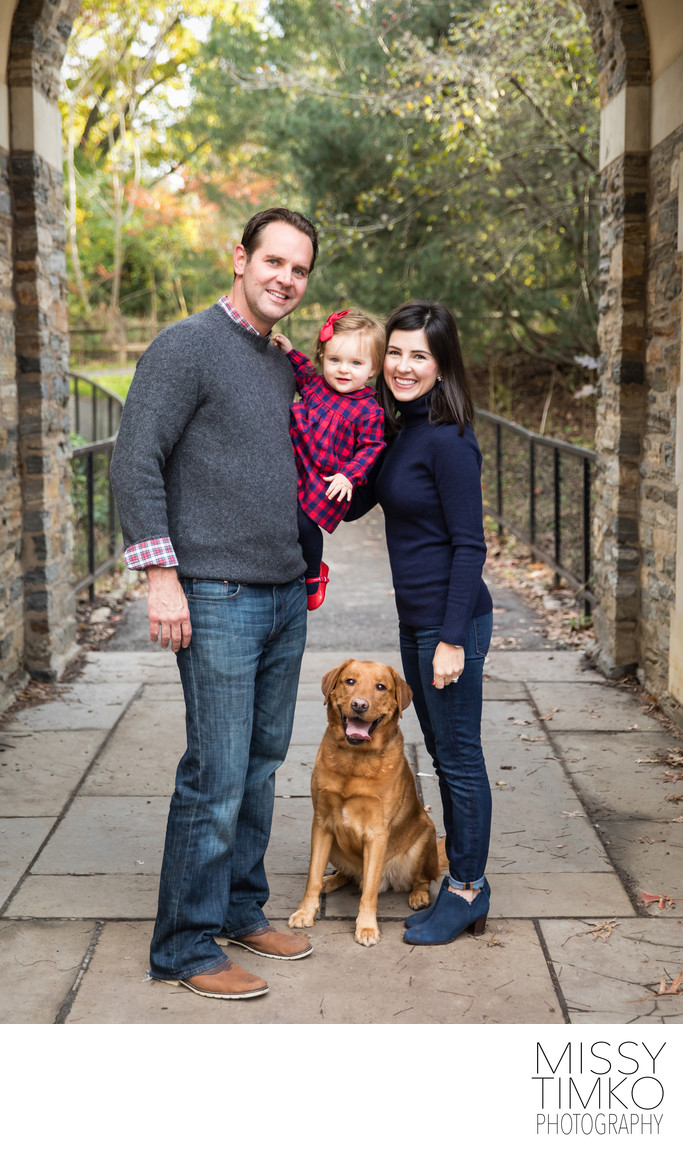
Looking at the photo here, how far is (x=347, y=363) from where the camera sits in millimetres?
3135

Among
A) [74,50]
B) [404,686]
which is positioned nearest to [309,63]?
[74,50]

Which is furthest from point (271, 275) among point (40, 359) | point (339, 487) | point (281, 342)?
point (40, 359)

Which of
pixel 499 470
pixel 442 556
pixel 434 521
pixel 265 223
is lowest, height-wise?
pixel 442 556

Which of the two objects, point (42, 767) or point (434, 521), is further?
point (42, 767)

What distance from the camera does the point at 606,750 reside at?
5043 mm

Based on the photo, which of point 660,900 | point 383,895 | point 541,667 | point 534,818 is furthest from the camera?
point 541,667

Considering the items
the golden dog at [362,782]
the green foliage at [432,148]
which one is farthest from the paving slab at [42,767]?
the green foliage at [432,148]

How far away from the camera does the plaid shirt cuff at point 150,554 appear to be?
8.82 ft

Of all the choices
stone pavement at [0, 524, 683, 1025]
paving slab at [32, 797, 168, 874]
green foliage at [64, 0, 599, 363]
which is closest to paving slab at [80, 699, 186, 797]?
stone pavement at [0, 524, 683, 1025]

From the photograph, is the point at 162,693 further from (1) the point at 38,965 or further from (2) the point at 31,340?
(1) the point at 38,965

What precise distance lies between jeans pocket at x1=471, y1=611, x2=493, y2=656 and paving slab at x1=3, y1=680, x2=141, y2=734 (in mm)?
2825

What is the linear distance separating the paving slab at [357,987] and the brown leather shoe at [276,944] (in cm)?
3

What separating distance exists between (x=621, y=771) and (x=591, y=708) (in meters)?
0.89

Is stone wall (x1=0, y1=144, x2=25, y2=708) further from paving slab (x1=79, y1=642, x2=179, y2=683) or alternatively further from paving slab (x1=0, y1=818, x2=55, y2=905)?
paving slab (x1=0, y1=818, x2=55, y2=905)
